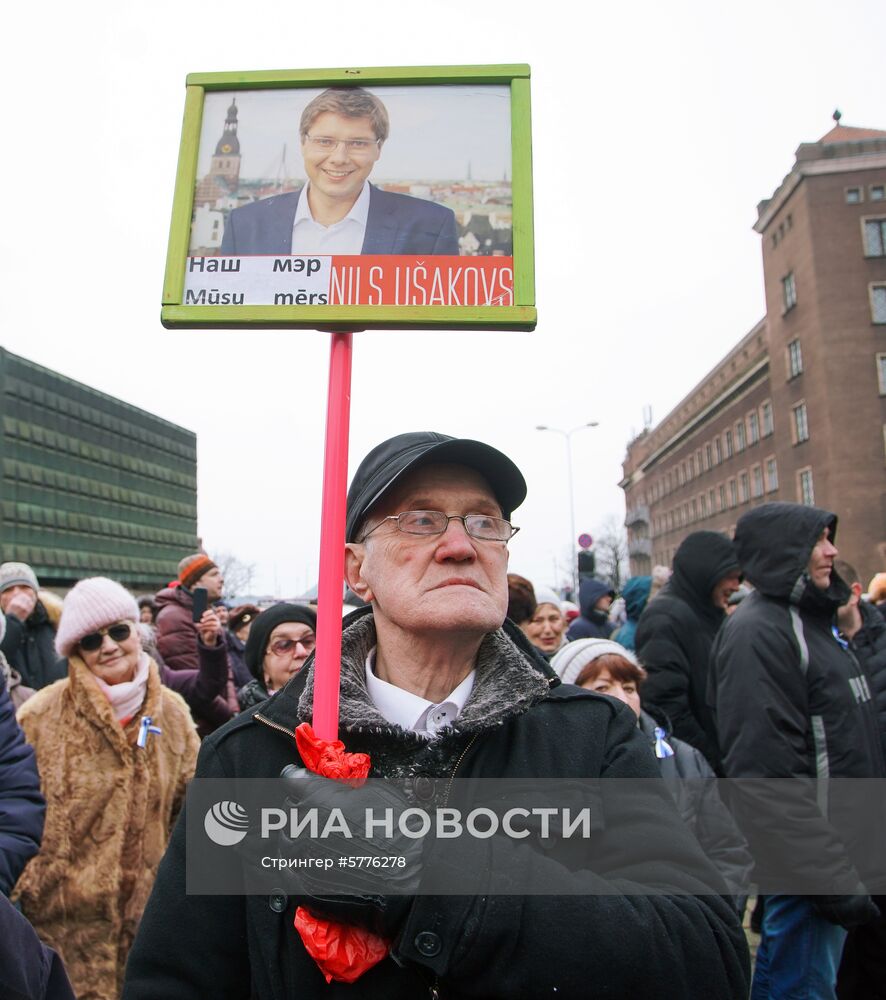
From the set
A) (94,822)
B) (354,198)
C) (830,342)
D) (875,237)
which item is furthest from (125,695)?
(875,237)

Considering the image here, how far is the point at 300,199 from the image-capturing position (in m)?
1.72

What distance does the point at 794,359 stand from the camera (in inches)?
1569

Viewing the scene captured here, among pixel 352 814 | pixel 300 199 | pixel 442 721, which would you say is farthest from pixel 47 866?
pixel 300 199

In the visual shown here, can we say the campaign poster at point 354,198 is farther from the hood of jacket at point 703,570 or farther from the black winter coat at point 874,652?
the hood of jacket at point 703,570

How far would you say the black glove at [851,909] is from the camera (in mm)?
3043

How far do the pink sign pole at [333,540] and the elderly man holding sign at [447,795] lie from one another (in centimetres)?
10

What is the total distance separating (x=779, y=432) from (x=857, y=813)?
4153 cm

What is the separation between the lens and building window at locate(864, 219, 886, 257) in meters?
36.6

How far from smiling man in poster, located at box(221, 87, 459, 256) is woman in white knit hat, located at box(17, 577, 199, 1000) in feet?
8.52

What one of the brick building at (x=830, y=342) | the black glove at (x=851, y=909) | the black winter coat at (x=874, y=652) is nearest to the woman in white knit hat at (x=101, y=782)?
the black glove at (x=851, y=909)

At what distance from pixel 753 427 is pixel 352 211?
163ft

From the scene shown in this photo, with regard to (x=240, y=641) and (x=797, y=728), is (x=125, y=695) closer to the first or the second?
(x=797, y=728)

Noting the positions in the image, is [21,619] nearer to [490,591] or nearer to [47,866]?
[47,866]

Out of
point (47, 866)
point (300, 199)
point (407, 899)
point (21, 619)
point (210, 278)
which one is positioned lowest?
point (47, 866)
